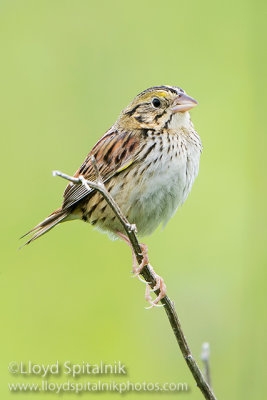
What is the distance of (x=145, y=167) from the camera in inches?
165

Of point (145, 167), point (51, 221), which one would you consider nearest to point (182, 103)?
point (145, 167)

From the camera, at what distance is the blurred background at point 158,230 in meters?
5.27

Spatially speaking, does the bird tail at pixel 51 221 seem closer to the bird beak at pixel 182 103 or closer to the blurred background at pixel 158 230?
the blurred background at pixel 158 230

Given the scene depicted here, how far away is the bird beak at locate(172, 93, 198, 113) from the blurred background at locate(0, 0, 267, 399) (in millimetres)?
739

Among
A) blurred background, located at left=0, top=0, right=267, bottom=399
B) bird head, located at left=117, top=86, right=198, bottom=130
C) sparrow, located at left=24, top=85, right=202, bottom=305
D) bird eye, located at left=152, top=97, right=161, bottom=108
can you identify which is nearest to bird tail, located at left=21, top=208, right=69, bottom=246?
sparrow, located at left=24, top=85, right=202, bottom=305

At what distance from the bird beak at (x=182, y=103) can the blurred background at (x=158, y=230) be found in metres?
0.74

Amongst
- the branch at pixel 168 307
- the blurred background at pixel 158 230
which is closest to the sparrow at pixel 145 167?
the blurred background at pixel 158 230

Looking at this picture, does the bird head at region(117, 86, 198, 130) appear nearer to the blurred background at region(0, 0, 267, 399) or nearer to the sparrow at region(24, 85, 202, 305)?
the sparrow at region(24, 85, 202, 305)

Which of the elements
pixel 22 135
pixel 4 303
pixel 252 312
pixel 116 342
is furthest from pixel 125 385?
pixel 22 135

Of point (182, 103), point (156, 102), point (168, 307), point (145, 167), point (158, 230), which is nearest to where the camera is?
point (168, 307)

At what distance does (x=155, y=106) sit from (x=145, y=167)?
0.45 meters

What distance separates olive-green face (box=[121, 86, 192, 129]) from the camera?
14.4 feet

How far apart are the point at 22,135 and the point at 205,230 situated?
73.7 inches

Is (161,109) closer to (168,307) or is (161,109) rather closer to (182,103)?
(182,103)
